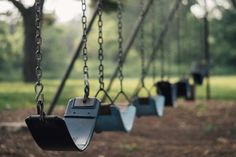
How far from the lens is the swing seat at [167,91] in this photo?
5.87 meters

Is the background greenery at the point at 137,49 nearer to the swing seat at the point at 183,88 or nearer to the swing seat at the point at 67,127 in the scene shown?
the swing seat at the point at 183,88

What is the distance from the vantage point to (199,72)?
384 inches

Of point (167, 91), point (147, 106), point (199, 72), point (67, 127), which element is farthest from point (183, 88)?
point (67, 127)

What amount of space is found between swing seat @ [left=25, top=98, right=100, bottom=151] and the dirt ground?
1.86 metres

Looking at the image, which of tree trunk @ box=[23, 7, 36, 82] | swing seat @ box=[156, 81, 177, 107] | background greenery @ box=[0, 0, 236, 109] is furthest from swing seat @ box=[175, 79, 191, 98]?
background greenery @ box=[0, 0, 236, 109]

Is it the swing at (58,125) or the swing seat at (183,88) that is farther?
the swing seat at (183,88)

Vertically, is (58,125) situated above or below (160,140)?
above

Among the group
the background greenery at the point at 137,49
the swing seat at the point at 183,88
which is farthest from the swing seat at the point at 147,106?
the background greenery at the point at 137,49

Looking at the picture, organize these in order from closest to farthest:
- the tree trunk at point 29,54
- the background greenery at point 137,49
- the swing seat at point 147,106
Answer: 1. the swing seat at point 147,106
2. the tree trunk at point 29,54
3. the background greenery at point 137,49

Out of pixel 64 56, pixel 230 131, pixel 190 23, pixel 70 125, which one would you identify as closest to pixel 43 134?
pixel 70 125

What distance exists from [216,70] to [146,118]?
88.7ft

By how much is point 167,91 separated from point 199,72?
156 inches

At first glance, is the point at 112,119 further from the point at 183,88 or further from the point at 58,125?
the point at 183,88

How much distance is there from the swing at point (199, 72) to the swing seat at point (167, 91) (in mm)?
3642
